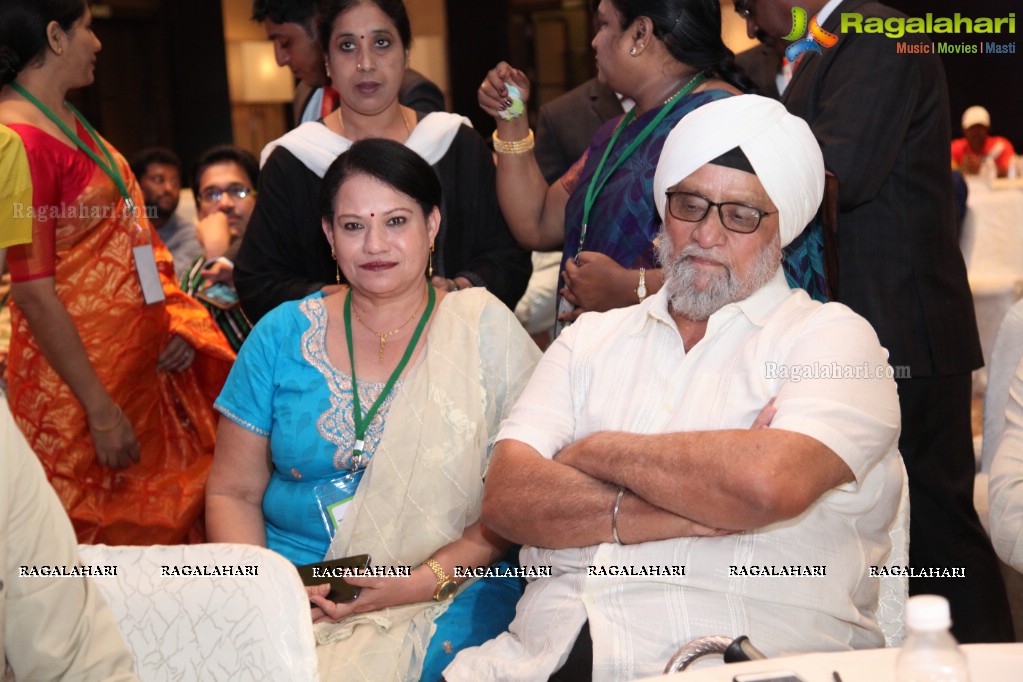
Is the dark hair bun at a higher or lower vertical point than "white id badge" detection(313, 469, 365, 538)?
higher

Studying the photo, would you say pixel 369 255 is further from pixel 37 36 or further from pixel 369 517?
pixel 37 36

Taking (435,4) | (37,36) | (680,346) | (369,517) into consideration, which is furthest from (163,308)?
(435,4)

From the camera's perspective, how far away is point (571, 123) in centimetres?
443

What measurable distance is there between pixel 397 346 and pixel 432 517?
0.41 m

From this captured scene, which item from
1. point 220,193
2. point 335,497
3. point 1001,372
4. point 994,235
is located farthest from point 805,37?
point 994,235

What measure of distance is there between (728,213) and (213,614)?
1184 mm

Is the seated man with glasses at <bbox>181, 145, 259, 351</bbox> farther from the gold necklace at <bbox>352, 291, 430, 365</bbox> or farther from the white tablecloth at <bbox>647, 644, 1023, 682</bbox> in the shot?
the white tablecloth at <bbox>647, 644, 1023, 682</bbox>

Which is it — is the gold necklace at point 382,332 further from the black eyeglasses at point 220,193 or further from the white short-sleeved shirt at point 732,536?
the black eyeglasses at point 220,193

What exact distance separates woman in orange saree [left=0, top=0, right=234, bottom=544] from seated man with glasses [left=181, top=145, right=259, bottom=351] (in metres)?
0.42

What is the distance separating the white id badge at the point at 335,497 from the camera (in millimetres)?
2412

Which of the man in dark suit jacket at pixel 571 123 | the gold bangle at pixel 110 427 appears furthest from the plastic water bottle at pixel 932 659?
the man in dark suit jacket at pixel 571 123

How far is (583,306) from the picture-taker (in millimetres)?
2643

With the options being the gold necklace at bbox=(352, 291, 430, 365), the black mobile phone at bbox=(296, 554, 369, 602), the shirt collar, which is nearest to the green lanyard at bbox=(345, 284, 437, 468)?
the gold necklace at bbox=(352, 291, 430, 365)

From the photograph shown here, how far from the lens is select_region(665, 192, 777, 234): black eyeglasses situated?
2.17m
